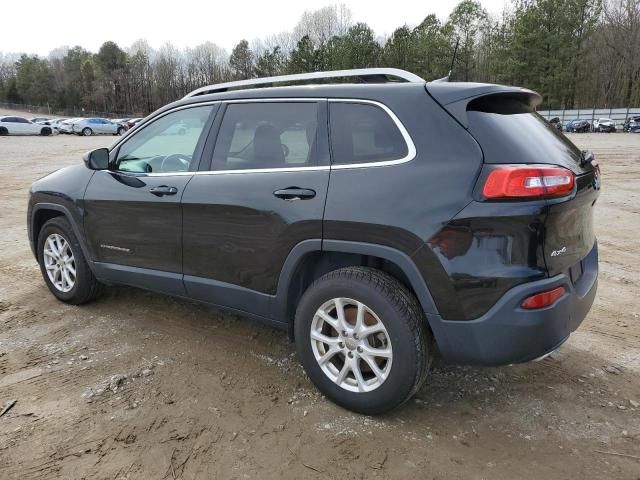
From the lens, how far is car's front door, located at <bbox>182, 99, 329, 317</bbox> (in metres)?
3.02

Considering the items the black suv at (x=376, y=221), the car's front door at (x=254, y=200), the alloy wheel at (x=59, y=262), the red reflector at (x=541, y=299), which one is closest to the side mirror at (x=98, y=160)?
the black suv at (x=376, y=221)

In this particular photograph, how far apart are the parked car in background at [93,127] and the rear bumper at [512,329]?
154 feet

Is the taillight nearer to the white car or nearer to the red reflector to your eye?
the red reflector

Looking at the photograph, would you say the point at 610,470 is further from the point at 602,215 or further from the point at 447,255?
the point at 602,215

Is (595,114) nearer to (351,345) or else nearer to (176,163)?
(176,163)

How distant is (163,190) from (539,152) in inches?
96.2

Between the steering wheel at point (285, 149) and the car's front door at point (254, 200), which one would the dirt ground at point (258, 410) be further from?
the steering wheel at point (285, 149)

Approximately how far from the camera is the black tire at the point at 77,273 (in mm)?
4402

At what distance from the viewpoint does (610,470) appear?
2.49 metres

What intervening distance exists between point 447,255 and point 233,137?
171 cm

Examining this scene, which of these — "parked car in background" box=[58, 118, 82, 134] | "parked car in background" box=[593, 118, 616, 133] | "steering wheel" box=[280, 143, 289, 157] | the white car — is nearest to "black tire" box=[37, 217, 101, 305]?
"steering wheel" box=[280, 143, 289, 157]

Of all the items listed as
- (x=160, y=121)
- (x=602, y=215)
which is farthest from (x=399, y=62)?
(x=160, y=121)

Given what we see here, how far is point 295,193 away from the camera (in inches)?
118

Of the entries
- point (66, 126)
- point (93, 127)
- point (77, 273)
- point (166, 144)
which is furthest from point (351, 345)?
point (66, 126)
